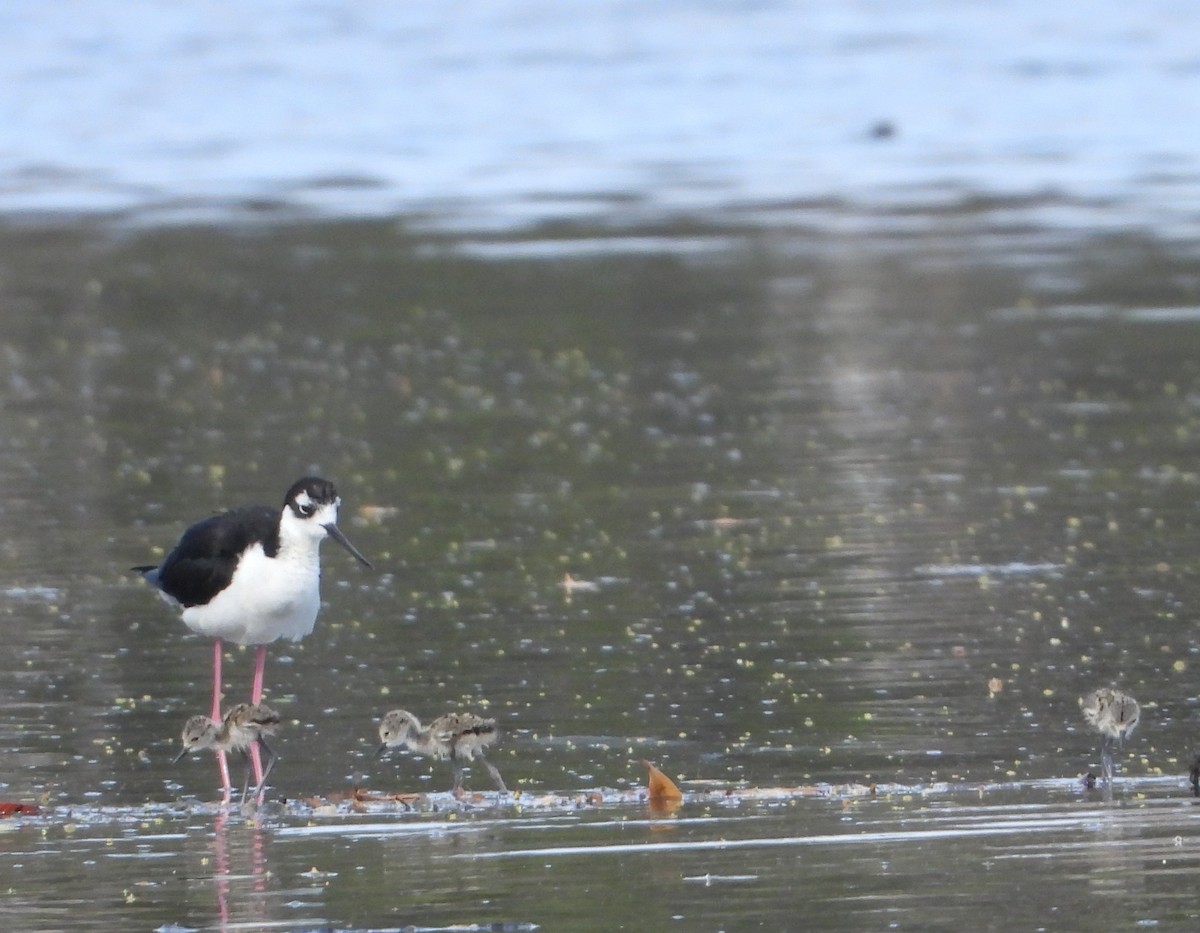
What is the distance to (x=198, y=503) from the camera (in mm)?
15180

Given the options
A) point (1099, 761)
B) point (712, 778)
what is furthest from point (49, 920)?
point (1099, 761)

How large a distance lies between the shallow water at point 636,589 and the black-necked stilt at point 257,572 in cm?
36

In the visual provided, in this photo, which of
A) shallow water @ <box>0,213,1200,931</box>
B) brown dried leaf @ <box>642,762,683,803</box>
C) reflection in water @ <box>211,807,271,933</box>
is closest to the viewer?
reflection in water @ <box>211,807,271,933</box>

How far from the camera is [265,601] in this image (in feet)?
34.4

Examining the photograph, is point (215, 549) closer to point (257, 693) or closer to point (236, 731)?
point (257, 693)

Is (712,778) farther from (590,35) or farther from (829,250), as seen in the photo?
(590,35)

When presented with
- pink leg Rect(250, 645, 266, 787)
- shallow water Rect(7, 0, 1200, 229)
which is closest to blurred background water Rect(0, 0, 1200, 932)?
pink leg Rect(250, 645, 266, 787)

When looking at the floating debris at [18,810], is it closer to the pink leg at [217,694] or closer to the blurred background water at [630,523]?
the blurred background water at [630,523]

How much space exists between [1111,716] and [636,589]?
3.95m

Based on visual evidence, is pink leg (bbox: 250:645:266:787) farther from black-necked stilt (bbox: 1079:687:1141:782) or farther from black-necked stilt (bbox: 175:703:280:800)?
black-necked stilt (bbox: 1079:687:1141:782)

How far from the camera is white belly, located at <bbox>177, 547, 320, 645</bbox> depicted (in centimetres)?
1049

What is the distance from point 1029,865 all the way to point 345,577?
20.1 ft

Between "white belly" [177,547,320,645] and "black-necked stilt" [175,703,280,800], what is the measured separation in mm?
822

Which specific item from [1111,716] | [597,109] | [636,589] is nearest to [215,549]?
[636,589]
